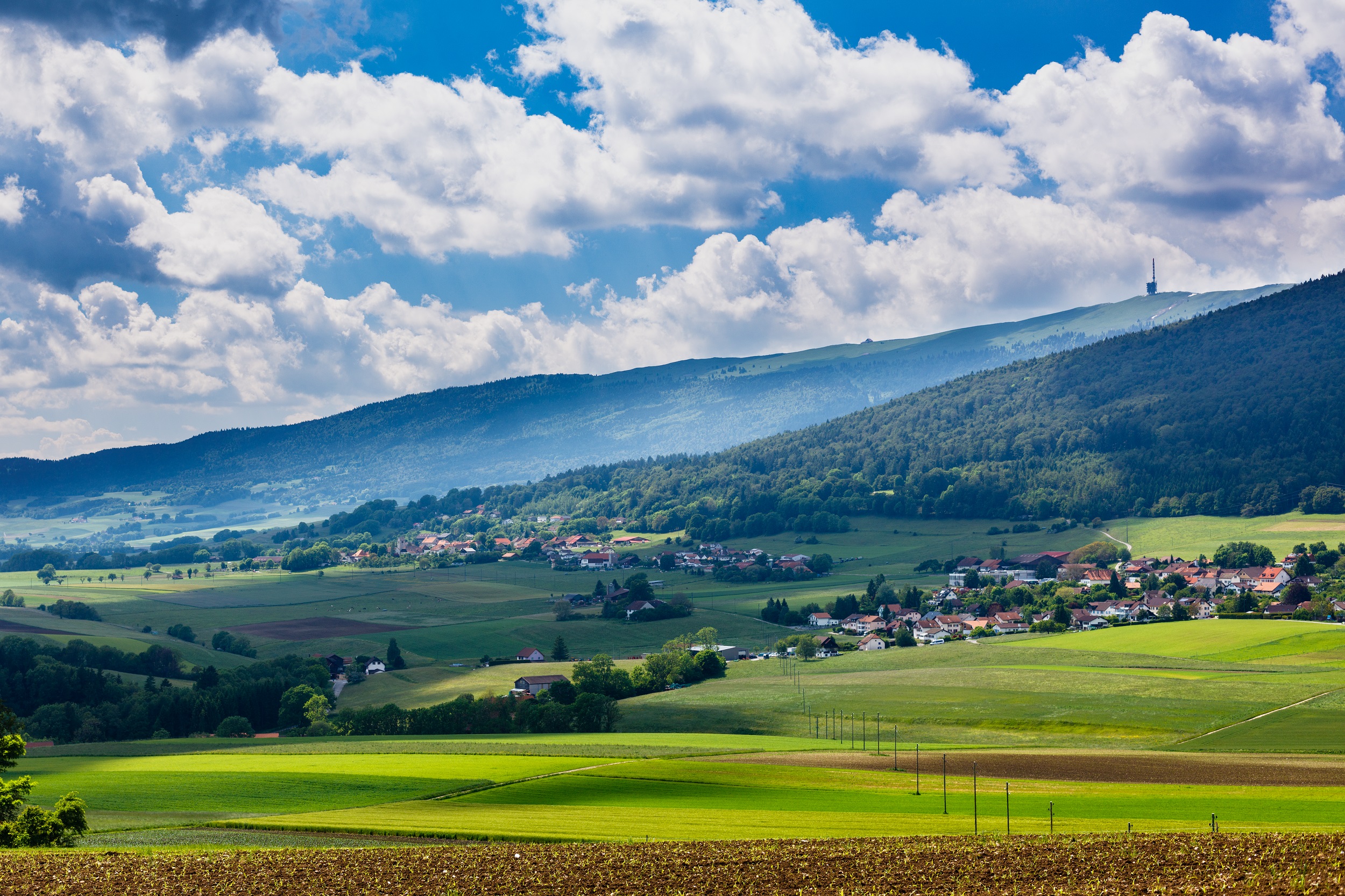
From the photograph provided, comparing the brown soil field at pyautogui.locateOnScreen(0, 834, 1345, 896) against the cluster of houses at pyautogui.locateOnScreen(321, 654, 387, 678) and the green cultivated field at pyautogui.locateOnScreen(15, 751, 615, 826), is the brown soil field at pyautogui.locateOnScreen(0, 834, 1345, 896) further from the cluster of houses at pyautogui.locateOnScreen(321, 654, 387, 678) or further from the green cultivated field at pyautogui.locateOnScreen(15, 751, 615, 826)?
the cluster of houses at pyautogui.locateOnScreen(321, 654, 387, 678)

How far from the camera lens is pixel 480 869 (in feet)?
88.0

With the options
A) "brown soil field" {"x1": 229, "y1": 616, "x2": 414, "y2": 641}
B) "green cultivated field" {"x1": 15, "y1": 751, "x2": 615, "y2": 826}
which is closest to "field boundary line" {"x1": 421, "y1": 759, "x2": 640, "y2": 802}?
"green cultivated field" {"x1": 15, "y1": 751, "x2": 615, "y2": 826}

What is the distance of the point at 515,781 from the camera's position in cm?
4566

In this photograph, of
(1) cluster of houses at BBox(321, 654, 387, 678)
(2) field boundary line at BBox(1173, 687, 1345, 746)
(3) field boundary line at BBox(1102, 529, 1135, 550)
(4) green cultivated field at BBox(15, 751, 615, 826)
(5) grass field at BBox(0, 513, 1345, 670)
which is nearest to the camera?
(4) green cultivated field at BBox(15, 751, 615, 826)

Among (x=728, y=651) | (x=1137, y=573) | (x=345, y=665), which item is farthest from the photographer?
(x=1137, y=573)

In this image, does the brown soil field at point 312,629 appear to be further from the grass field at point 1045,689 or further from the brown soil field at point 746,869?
the brown soil field at point 746,869

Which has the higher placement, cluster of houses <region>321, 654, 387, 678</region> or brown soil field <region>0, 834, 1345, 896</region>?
brown soil field <region>0, 834, 1345, 896</region>

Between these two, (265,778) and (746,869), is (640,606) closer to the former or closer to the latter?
(265,778)

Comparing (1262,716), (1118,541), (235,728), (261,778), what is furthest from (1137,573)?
(261,778)

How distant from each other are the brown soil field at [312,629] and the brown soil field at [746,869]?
307ft

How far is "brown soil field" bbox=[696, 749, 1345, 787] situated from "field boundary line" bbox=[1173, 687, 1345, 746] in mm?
7092

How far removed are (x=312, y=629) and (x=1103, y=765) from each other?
101m

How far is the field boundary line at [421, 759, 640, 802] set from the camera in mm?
42688

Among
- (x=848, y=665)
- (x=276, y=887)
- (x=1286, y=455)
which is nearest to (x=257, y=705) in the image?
(x=848, y=665)
